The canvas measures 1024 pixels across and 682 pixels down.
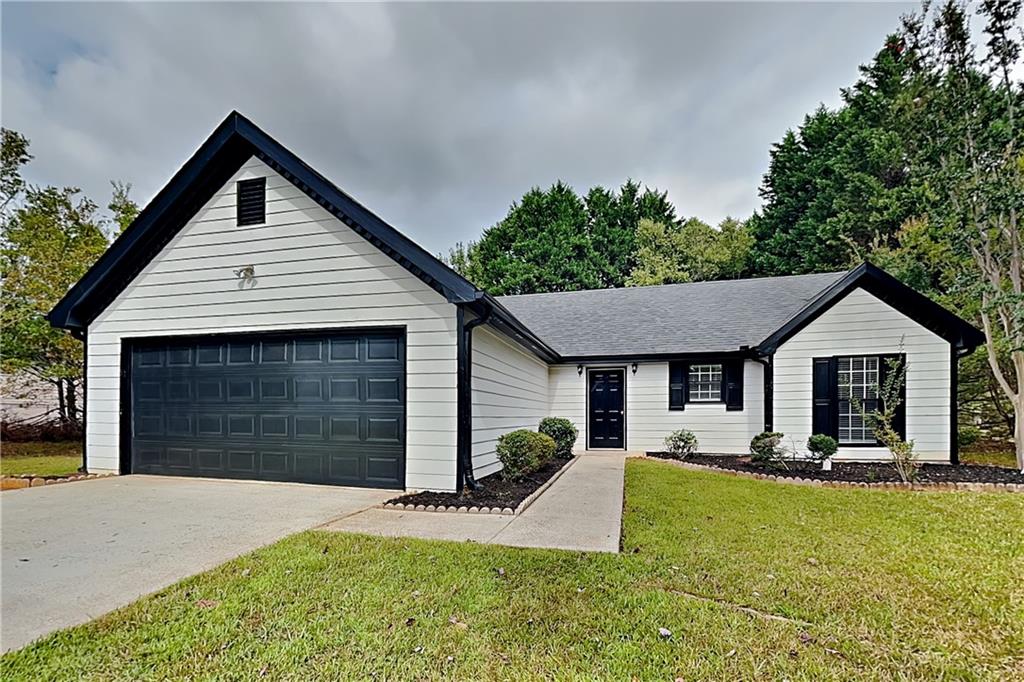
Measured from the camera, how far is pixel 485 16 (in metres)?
8.38

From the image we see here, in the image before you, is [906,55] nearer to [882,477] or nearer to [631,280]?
[882,477]

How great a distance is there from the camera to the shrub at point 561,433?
10969 mm

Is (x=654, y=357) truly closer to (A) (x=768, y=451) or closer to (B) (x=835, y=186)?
(A) (x=768, y=451)

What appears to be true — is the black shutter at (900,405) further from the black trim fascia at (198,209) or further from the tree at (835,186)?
the tree at (835,186)

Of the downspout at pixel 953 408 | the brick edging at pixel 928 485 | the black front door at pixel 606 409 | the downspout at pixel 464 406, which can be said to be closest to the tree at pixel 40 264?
the downspout at pixel 464 406

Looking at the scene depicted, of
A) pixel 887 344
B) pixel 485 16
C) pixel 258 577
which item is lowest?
pixel 258 577

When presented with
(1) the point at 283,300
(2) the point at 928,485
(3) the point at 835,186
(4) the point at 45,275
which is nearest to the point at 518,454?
(1) the point at 283,300

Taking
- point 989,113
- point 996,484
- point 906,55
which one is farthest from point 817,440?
point 906,55

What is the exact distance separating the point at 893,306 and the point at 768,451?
3880mm

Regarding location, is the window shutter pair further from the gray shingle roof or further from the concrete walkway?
the concrete walkway

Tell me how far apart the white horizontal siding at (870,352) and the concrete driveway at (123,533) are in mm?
8262

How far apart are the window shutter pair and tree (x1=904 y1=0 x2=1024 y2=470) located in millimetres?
4308

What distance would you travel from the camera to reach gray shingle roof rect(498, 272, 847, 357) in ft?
39.4

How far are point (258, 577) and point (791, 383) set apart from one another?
1012cm
